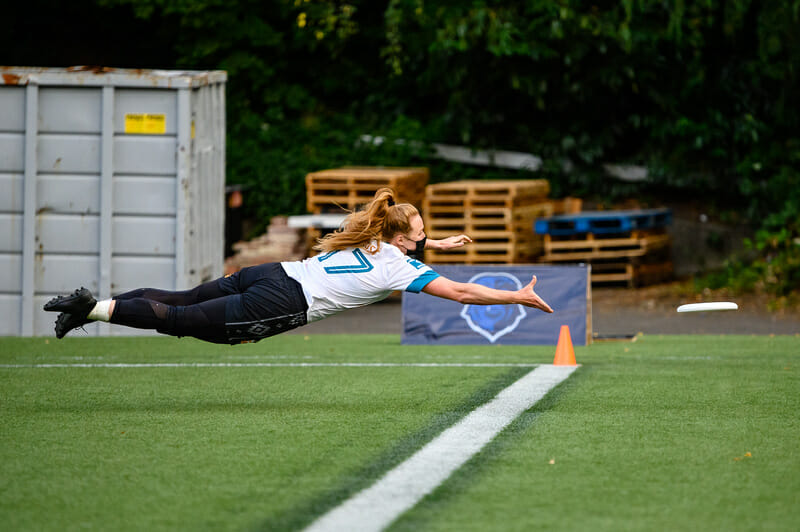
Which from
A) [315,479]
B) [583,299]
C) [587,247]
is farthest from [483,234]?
[315,479]

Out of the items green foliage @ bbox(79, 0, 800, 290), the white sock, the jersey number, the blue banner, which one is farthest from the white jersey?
green foliage @ bbox(79, 0, 800, 290)

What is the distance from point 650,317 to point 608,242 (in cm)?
211

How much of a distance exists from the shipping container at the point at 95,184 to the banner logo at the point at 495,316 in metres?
3.22

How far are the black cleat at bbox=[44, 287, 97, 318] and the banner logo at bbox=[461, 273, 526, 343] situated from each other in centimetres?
564

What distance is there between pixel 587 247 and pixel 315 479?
47.0ft

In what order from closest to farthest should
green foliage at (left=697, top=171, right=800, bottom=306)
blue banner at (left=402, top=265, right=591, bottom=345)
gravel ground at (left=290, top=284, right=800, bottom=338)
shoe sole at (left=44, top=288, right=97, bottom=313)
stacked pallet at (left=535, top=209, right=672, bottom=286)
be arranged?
1. shoe sole at (left=44, top=288, right=97, bottom=313)
2. blue banner at (left=402, top=265, right=591, bottom=345)
3. gravel ground at (left=290, top=284, right=800, bottom=338)
4. green foliage at (left=697, top=171, right=800, bottom=306)
5. stacked pallet at (left=535, top=209, right=672, bottom=286)

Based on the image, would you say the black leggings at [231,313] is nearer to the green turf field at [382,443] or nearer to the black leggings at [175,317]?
the black leggings at [175,317]

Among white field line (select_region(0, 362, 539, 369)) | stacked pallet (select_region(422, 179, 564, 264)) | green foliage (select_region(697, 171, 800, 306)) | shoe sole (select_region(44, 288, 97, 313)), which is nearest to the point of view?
shoe sole (select_region(44, 288, 97, 313))

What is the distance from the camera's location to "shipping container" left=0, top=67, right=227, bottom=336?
1239 cm

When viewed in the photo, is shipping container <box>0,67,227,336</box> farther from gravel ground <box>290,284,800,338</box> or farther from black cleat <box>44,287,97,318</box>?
black cleat <box>44,287,97,318</box>

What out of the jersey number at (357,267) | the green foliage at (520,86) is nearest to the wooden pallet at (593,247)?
the green foliage at (520,86)

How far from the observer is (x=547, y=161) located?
21516mm

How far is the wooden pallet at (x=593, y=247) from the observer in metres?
18.9

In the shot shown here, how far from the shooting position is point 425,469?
5.33 metres
